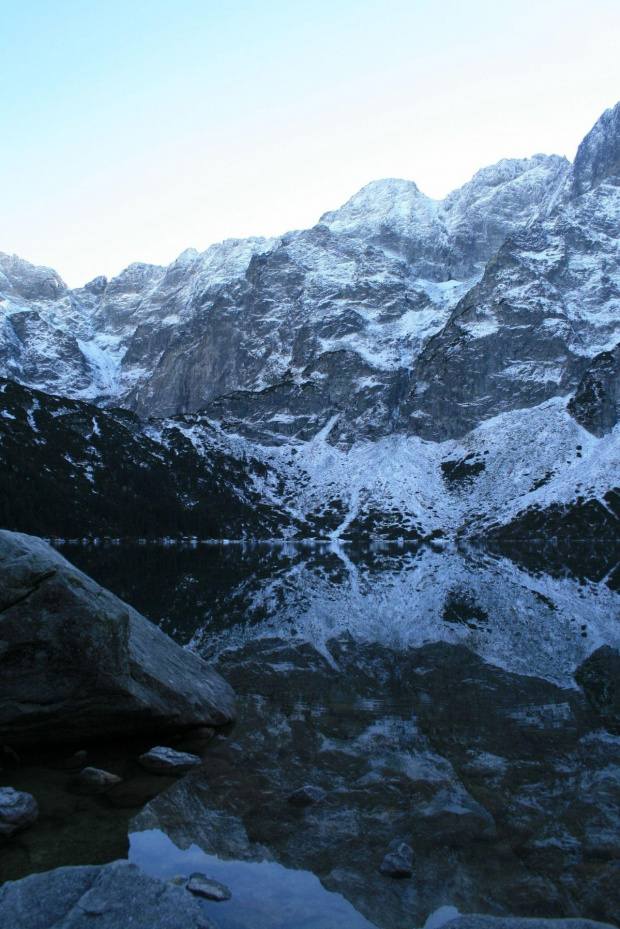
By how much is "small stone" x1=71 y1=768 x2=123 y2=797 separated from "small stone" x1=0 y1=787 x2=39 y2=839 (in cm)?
140

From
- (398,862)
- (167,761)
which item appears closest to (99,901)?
(398,862)

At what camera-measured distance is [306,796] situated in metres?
12.3

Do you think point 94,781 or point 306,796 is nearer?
point 306,796

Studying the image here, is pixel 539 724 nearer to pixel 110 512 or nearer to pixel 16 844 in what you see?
pixel 16 844

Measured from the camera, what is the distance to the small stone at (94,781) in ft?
40.4

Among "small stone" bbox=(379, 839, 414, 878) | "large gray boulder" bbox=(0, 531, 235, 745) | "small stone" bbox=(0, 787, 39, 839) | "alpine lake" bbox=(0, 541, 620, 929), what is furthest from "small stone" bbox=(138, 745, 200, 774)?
"small stone" bbox=(379, 839, 414, 878)

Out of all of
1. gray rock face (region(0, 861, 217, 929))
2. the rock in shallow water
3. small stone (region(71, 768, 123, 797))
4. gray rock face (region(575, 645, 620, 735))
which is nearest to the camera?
gray rock face (region(0, 861, 217, 929))

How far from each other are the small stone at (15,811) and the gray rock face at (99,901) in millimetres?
2627

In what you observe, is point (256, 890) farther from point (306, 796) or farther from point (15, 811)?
point (15, 811)

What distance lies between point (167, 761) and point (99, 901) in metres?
6.39

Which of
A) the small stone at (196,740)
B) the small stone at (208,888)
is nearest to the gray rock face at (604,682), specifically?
the small stone at (196,740)

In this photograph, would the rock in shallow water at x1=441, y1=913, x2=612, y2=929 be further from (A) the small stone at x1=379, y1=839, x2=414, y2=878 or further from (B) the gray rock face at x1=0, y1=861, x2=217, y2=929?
(B) the gray rock face at x1=0, y1=861, x2=217, y2=929

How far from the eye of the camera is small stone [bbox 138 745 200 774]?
44.6ft

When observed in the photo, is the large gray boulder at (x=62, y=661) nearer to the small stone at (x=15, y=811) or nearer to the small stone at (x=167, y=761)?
the small stone at (x=167, y=761)
